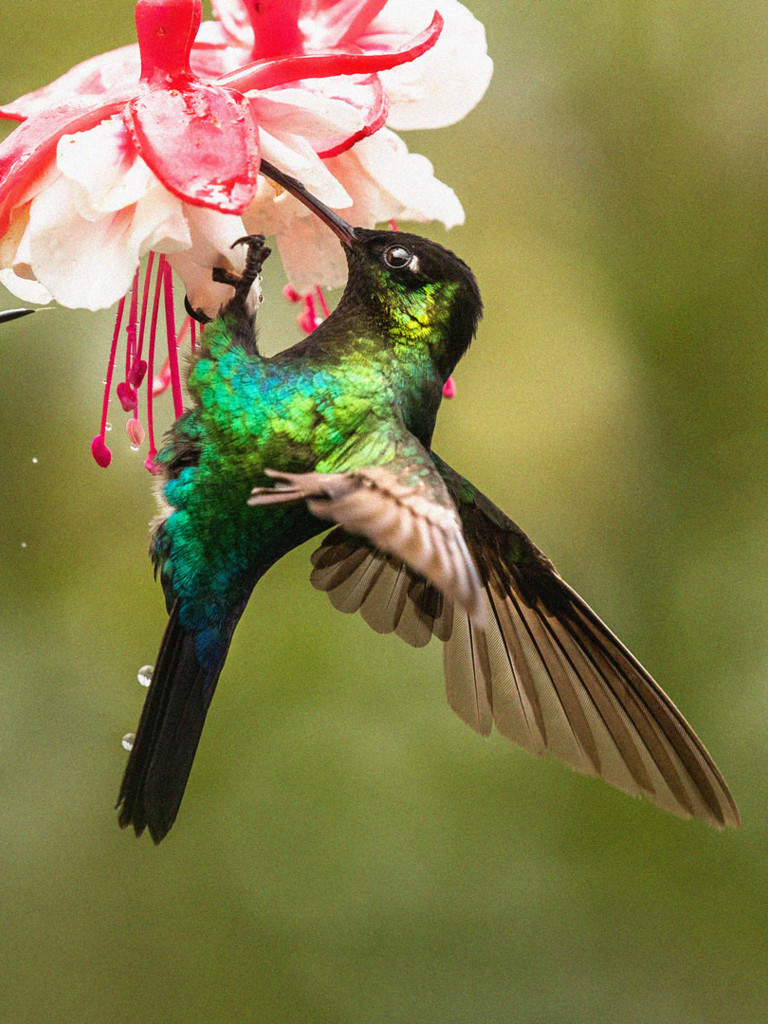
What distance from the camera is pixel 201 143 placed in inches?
45.6

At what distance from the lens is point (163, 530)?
1440 millimetres

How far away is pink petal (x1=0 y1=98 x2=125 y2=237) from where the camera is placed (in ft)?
3.99

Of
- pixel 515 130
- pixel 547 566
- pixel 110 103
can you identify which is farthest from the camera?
pixel 515 130

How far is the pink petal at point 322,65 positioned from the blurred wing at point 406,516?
38cm

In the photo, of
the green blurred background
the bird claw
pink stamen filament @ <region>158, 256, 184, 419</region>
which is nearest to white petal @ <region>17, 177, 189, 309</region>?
the bird claw

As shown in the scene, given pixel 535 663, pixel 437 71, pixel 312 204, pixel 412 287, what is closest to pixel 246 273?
pixel 312 204

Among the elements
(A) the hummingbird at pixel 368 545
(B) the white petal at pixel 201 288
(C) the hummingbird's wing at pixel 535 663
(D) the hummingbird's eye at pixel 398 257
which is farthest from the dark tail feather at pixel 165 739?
(D) the hummingbird's eye at pixel 398 257

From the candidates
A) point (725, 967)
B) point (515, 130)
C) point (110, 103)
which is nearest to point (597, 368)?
Answer: point (515, 130)

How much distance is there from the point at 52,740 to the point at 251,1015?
33.7 inches

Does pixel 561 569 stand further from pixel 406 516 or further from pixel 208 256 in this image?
pixel 406 516

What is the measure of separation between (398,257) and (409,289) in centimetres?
4

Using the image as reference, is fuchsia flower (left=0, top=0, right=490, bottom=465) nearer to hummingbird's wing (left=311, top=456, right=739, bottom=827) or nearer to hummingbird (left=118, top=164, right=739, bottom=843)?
hummingbird (left=118, top=164, right=739, bottom=843)

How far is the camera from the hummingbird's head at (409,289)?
4.72ft

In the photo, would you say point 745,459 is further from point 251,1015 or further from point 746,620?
point 251,1015
